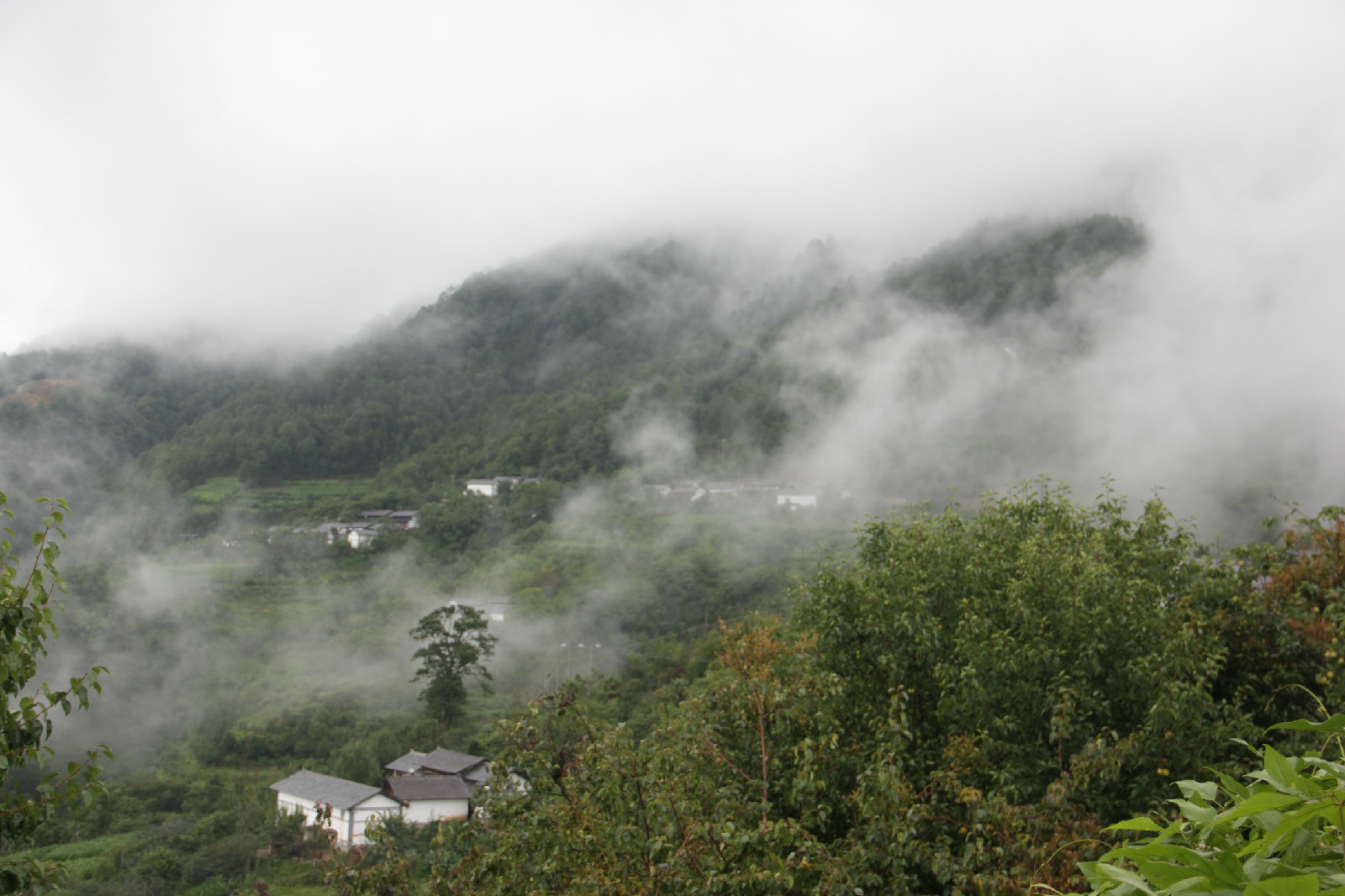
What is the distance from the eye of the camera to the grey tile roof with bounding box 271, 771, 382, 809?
914 inches

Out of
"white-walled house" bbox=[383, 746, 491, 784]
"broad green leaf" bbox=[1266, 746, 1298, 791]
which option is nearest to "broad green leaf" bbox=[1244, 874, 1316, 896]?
"broad green leaf" bbox=[1266, 746, 1298, 791]

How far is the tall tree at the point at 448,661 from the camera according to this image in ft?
102

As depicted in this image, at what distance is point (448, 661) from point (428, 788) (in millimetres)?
7428

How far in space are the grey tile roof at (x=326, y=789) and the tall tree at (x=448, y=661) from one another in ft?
19.4

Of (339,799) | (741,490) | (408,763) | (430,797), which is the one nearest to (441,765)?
(408,763)

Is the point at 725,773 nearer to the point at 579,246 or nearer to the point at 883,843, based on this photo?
the point at 883,843

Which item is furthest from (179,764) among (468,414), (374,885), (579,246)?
(579,246)

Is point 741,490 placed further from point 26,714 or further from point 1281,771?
point 1281,771

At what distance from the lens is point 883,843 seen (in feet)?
17.0

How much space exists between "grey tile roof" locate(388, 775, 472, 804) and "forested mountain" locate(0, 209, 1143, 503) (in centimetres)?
4538

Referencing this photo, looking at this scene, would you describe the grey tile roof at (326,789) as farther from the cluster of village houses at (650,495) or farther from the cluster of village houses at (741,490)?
the cluster of village houses at (741,490)

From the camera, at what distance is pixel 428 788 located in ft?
79.2

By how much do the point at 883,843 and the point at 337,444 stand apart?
249 ft

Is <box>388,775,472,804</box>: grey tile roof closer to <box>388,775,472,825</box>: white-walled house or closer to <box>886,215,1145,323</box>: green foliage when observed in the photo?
<box>388,775,472,825</box>: white-walled house
